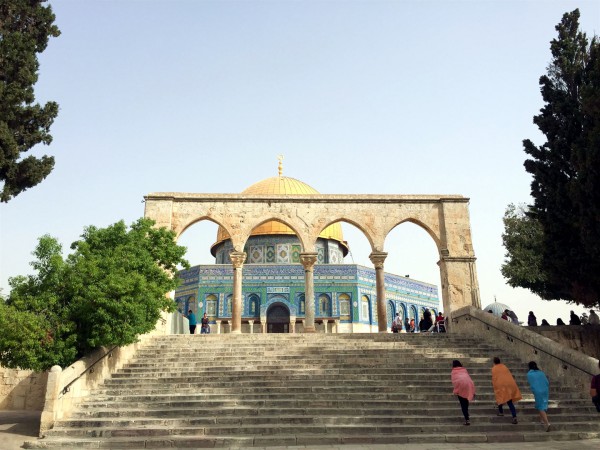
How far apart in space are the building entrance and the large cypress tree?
17.0 m

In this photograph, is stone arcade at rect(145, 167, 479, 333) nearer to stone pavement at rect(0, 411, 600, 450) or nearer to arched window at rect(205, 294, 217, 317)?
arched window at rect(205, 294, 217, 317)

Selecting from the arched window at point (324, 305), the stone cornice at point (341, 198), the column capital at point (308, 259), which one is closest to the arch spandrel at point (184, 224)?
the stone cornice at point (341, 198)

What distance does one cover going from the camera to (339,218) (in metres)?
16.9

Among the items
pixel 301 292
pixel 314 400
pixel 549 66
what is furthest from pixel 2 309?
pixel 301 292

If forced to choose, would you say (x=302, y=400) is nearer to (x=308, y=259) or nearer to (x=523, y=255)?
(x=308, y=259)

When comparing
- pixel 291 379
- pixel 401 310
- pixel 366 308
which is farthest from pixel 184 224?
pixel 401 310

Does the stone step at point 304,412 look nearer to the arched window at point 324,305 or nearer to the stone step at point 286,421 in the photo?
the stone step at point 286,421

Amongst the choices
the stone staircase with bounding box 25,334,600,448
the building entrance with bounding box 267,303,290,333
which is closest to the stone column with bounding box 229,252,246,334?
the stone staircase with bounding box 25,334,600,448

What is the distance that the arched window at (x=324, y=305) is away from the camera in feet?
93.6

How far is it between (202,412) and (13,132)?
7283 mm

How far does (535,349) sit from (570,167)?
17.0 ft

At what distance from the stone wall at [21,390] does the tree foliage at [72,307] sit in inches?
117

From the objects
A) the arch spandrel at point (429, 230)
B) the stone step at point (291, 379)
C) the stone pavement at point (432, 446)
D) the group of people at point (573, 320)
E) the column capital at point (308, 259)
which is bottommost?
the stone pavement at point (432, 446)

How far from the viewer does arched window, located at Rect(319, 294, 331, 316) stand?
93.6 ft
